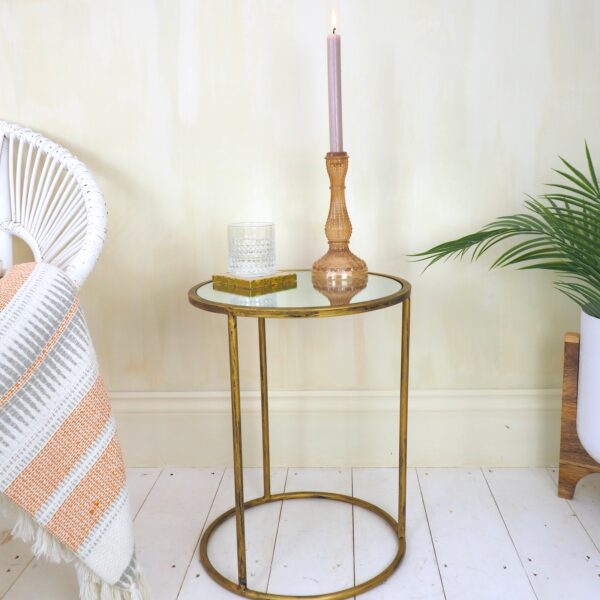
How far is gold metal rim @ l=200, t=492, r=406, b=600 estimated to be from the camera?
1.08 m

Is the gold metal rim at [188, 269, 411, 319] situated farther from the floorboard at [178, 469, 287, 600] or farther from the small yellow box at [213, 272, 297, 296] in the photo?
the floorboard at [178, 469, 287, 600]

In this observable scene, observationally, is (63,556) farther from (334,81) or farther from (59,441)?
(334,81)

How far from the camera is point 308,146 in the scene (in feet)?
4.76

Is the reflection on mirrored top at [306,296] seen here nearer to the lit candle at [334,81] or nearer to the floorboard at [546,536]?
the lit candle at [334,81]

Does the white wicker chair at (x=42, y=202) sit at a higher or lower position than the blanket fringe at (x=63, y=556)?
higher

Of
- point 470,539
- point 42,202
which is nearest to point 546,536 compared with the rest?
point 470,539

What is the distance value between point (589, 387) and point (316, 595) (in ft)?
1.98

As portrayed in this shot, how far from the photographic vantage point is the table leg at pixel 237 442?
102cm

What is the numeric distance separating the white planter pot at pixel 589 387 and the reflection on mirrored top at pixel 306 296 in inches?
14.4

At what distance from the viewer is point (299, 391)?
154cm

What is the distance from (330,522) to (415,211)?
65 cm

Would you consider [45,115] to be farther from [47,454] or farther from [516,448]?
[516,448]

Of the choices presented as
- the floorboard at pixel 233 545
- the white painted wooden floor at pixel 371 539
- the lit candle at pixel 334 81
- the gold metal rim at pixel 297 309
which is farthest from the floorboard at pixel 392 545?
the lit candle at pixel 334 81

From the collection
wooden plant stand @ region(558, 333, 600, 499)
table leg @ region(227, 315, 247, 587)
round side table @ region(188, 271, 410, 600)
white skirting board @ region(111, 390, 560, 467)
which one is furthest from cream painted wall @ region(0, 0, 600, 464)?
table leg @ region(227, 315, 247, 587)
